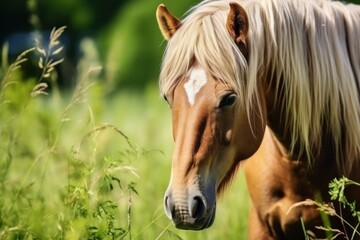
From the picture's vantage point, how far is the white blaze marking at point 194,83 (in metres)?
4.15

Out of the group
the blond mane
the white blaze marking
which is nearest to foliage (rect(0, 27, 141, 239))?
the white blaze marking

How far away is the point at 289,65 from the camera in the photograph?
4.42m

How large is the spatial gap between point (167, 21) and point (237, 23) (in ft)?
1.29

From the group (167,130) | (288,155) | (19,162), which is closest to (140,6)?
(167,130)

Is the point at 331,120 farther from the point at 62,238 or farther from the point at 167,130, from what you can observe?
the point at 167,130

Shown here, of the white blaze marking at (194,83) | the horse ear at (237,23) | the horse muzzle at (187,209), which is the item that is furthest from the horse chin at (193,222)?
the horse ear at (237,23)

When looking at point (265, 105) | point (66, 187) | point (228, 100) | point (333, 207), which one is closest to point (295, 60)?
point (265, 105)

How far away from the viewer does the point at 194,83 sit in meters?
4.19

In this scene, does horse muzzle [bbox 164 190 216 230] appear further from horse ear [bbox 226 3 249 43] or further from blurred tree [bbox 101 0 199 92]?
blurred tree [bbox 101 0 199 92]

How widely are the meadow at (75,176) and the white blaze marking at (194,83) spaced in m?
0.29

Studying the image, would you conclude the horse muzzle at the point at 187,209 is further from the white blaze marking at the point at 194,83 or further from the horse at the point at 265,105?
the white blaze marking at the point at 194,83

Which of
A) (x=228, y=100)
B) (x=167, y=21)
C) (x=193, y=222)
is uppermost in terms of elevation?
(x=167, y=21)

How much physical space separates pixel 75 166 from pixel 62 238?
1.00 ft

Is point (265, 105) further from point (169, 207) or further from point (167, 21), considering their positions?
point (169, 207)
